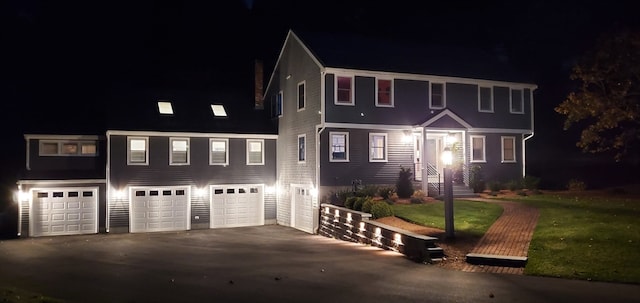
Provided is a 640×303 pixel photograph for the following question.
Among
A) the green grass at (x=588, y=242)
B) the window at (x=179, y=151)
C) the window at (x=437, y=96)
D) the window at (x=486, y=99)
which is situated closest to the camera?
the green grass at (x=588, y=242)

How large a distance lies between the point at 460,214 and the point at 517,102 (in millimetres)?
11995

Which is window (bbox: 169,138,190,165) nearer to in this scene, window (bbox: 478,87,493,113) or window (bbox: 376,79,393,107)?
window (bbox: 376,79,393,107)

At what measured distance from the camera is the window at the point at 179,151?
27844 mm

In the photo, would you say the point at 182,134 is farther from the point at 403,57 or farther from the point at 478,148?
the point at 478,148

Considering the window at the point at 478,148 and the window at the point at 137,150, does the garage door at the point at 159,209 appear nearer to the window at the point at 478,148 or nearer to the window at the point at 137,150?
the window at the point at 137,150

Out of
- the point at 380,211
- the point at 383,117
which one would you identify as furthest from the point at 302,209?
the point at 380,211

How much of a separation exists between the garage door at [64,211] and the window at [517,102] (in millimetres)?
21906

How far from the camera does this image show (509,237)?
16062mm

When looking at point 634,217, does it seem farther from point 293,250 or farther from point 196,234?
point 196,234

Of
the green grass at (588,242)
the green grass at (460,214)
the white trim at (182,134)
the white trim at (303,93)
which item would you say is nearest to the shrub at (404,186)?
the green grass at (460,214)

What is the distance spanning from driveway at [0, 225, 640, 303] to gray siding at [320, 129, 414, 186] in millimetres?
4570

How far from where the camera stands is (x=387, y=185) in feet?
84.6

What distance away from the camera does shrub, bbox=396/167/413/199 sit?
78.9ft

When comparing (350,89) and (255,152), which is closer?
(350,89)
